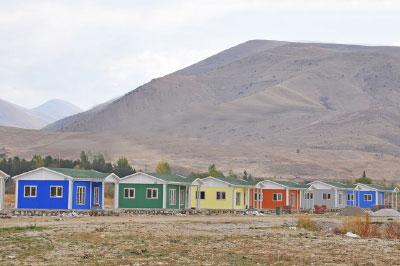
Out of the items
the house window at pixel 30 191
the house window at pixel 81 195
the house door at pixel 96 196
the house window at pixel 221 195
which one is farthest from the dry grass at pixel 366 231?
the house window at pixel 221 195

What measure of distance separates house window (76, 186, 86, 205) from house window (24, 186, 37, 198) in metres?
3.17

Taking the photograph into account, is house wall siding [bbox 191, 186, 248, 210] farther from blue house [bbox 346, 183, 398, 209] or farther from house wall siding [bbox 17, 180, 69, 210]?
blue house [bbox 346, 183, 398, 209]

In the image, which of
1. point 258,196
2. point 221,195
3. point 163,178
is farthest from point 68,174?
point 258,196

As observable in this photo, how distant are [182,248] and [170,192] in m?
43.2

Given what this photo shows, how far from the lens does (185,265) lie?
23031mm

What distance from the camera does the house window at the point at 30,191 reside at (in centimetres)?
6275

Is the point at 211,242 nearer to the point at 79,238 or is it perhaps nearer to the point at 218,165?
the point at 79,238

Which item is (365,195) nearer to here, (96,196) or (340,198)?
(340,198)

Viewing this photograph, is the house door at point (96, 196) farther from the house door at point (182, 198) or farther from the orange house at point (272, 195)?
the orange house at point (272, 195)

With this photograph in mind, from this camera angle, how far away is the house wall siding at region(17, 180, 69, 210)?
62.5 metres

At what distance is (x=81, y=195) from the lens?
64.3 meters

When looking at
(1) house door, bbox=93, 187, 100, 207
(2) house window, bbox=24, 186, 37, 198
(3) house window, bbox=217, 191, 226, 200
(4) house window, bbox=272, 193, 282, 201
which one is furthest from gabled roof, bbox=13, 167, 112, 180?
(4) house window, bbox=272, 193, 282, 201

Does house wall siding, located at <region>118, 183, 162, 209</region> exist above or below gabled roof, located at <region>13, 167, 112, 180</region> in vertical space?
below

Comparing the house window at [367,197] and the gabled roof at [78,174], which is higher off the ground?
the gabled roof at [78,174]
